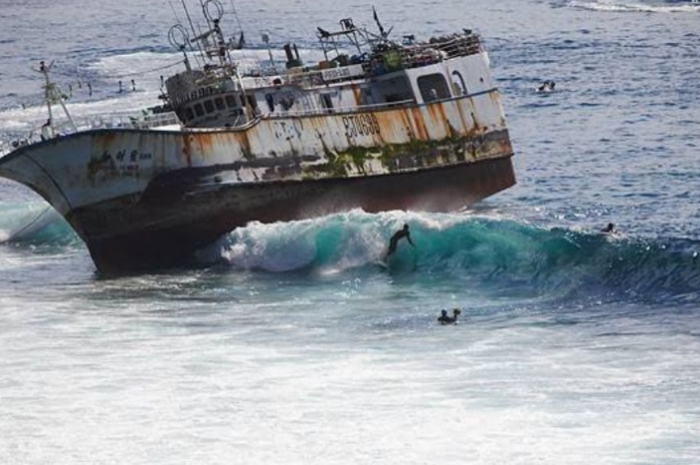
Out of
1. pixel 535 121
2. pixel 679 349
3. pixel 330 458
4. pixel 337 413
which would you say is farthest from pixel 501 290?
pixel 535 121

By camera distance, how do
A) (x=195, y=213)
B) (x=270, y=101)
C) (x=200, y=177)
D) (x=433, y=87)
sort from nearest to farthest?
1. (x=200, y=177)
2. (x=195, y=213)
3. (x=270, y=101)
4. (x=433, y=87)

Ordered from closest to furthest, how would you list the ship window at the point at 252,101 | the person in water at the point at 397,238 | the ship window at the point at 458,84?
the person in water at the point at 397,238, the ship window at the point at 252,101, the ship window at the point at 458,84

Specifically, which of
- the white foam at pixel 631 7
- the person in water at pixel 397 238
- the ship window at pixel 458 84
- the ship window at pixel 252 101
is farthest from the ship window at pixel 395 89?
the white foam at pixel 631 7

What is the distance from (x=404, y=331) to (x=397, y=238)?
9954 mm

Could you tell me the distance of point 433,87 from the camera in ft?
195

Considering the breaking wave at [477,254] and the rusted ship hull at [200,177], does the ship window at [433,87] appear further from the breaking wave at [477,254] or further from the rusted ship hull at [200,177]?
the breaking wave at [477,254]

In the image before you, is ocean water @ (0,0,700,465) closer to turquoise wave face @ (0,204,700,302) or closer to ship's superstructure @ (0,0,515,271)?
turquoise wave face @ (0,204,700,302)

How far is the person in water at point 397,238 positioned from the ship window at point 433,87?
7449 mm

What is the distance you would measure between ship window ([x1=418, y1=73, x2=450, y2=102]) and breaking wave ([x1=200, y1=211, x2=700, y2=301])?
6.02m

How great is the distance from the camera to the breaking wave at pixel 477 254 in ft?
154

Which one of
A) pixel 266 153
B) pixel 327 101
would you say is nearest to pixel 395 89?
pixel 327 101

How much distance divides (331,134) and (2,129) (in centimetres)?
3349

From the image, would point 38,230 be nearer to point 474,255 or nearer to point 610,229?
point 474,255

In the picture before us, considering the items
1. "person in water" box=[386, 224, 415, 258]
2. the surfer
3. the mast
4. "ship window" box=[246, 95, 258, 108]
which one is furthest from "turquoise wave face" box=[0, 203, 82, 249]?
the surfer
